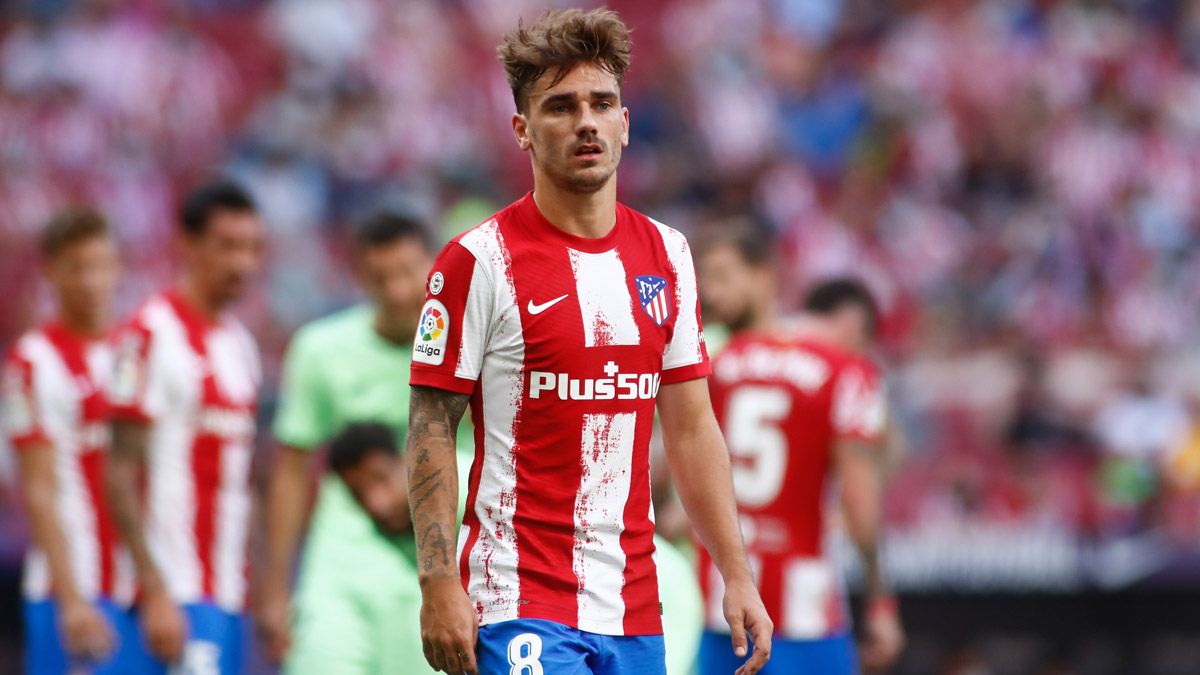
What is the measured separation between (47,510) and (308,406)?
1163 mm

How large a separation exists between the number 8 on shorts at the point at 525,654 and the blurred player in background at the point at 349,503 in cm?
229

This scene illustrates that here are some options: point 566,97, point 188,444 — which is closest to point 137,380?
point 188,444

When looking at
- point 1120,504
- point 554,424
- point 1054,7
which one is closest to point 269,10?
point 1054,7

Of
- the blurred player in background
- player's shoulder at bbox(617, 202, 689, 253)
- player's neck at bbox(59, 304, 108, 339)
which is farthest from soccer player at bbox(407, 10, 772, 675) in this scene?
player's neck at bbox(59, 304, 108, 339)

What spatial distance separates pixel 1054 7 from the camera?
17906mm

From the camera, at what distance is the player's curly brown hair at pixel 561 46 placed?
4.01 m

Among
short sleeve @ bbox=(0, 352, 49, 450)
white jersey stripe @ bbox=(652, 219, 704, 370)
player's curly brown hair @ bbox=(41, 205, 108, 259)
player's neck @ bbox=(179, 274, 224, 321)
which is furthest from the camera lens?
player's curly brown hair @ bbox=(41, 205, 108, 259)

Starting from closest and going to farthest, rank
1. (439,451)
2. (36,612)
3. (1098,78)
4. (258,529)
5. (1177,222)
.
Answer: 1. (439,451)
2. (36,612)
3. (258,529)
4. (1177,222)
5. (1098,78)

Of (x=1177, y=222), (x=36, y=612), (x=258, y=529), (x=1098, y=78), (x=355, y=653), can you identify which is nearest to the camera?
(x=355, y=653)

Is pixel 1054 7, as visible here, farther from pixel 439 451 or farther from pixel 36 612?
pixel 439 451

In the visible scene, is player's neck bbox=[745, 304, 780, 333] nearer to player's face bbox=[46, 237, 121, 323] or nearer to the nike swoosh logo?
player's face bbox=[46, 237, 121, 323]

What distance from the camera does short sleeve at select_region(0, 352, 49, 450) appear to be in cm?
723

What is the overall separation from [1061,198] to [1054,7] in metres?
3.02

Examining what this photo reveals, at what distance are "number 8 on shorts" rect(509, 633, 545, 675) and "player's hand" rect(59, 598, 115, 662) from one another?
3.32m
